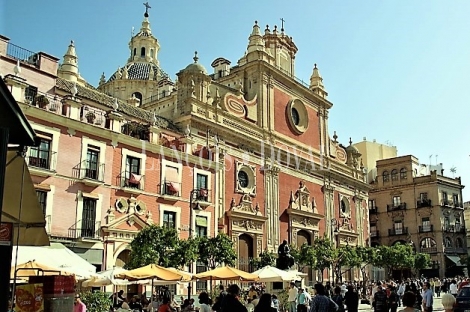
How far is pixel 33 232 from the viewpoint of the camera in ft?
19.4

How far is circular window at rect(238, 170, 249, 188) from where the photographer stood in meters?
32.3

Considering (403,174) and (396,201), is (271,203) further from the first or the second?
(403,174)

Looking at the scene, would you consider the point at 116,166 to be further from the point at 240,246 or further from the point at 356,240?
the point at 356,240

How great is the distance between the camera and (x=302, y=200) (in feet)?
122

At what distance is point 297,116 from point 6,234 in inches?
1417

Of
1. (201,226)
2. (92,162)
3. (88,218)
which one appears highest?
(92,162)

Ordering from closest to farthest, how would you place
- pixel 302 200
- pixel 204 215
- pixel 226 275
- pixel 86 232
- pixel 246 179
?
pixel 226 275, pixel 86 232, pixel 204 215, pixel 246 179, pixel 302 200

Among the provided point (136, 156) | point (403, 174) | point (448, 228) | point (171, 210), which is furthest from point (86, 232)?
point (448, 228)

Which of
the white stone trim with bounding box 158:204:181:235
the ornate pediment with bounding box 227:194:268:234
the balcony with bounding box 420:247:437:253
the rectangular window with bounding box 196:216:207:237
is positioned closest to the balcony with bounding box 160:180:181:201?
the white stone trim with bounding box 158:204:181:235

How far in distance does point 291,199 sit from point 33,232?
101ft

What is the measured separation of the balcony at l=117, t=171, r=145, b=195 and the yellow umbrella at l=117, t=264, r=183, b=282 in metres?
8.00

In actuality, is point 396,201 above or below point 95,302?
above

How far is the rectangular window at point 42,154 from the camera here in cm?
2008

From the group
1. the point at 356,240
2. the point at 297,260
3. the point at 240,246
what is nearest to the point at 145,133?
the point at 240,246
